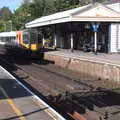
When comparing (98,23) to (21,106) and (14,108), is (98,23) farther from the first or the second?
(14,108)

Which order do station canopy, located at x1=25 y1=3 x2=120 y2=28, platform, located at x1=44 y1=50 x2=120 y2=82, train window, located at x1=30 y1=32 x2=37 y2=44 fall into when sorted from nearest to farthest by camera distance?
platform, located at x1=44 y1=50 x2=120 y2=82 → station canopy, located at x1=25 y1=3 x2=120 y2=28 → train window, located at x1=30 y1=32 x2=37 y2=44

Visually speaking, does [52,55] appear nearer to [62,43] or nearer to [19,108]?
[62,43]

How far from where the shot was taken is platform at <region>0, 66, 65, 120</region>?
1434cm

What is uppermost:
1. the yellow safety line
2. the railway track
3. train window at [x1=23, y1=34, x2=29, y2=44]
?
train window at [x1=23, y1=34, x2=29, y2=44]

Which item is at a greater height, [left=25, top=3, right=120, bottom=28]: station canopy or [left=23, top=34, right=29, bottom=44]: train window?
[left=25, top=3, right=120, bottom=28]: station canopy

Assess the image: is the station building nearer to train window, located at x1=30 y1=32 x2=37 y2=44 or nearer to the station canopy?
the station canopy

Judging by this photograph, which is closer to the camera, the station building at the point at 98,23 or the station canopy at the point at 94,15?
the station canopy at the point at 94,15

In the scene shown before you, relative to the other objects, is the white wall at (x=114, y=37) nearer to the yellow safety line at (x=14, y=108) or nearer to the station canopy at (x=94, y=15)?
the station canopy at (x=94, y=15)

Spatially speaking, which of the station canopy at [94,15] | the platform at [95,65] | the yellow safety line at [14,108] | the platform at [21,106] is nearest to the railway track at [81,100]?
the platform at [21,106]

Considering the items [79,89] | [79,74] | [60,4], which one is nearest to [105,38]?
[79,74]

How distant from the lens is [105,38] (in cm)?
4981

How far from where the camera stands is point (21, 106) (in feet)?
53.9

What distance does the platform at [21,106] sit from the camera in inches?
565

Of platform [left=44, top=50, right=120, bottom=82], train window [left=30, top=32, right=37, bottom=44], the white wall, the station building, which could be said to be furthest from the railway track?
train window [left=30, top=32, right=37, bottom=44]
